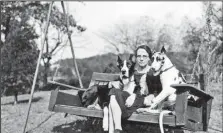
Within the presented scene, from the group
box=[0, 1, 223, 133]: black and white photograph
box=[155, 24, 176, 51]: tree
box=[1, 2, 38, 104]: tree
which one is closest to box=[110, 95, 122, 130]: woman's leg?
box=[0, 1, 223, 133]: black and white photograph

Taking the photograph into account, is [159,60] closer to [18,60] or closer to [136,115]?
[136,115]

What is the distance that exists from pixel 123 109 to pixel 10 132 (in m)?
2.99

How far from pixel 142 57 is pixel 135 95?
770mm

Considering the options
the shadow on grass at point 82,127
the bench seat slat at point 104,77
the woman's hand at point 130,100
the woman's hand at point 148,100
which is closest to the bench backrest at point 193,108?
the woman's hand at point 148,100

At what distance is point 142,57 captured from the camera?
14.3 feet

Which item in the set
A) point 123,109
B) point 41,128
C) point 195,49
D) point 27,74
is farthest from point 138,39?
point 123,109

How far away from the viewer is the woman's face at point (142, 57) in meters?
4.33

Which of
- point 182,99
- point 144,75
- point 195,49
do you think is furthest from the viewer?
point 195,49

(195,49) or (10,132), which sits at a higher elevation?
(195,49)

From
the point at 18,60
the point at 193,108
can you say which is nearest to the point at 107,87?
the point at 193,108

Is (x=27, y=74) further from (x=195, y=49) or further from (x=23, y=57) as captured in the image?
(x=195, y=49)

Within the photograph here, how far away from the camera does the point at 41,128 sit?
5664 mm

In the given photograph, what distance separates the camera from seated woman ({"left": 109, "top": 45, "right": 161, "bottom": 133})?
11.8 ft

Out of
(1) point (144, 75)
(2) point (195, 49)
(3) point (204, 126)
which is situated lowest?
(3) point (204, 126)
